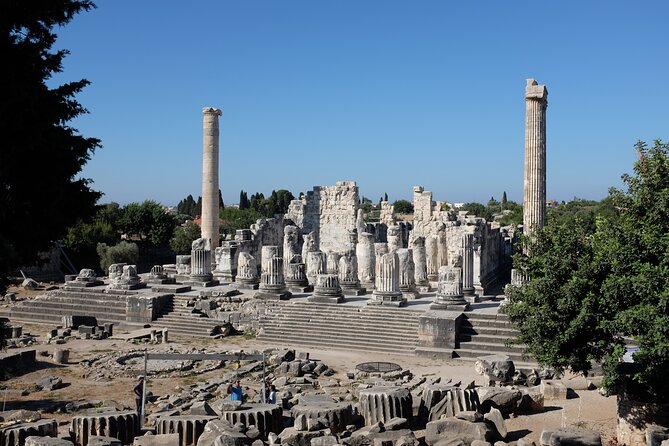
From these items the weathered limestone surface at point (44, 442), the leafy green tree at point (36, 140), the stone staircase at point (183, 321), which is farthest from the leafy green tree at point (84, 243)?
the weathered limestone surface at point (44, 442)

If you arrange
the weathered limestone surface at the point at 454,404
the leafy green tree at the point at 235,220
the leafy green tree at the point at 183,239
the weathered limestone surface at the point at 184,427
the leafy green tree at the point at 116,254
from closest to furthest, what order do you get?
the weathered limestone surface at the point at 184,427, the weathered limestone surface at the point at 454,404, the leafy green tree at the point at 116,254, the leafy green tree at the point at 183,239, the leafy green tree at the point at 235,220

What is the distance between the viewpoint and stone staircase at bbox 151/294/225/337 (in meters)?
23.6

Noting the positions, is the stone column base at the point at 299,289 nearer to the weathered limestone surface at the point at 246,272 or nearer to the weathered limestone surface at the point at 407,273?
the weathered limestone surface at the point at 246,272

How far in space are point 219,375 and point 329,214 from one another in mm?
20523

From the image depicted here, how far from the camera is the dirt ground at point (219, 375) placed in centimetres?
1363

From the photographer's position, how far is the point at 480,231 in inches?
1225

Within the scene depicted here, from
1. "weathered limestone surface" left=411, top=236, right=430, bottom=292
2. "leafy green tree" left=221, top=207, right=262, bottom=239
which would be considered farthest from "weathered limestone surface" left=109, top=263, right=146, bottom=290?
"leafy green tree" left=221, top=207, right=262, bottom=239

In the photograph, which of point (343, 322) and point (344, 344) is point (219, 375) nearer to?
point (344, 344)

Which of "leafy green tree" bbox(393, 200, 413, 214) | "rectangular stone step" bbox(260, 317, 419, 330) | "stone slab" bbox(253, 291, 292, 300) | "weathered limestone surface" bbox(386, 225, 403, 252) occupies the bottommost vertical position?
"rectangular stone step" bbox(260, 317, 419, 330)

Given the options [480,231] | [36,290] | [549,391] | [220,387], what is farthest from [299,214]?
[549,391]

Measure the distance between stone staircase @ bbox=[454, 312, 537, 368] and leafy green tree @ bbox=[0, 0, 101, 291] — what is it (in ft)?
39.2

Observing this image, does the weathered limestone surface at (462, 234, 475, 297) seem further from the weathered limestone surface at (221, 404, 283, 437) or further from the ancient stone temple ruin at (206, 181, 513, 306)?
the weathered limestone surface at (221, 404, 283, 437)

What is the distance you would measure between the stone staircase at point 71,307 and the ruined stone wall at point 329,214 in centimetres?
1349

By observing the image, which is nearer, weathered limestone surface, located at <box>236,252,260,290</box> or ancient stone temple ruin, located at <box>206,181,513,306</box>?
ancient stone temple ruin, located at <box>206,181,513,306</box>
